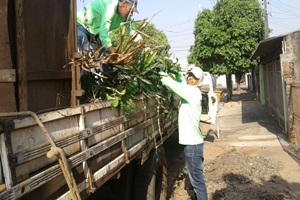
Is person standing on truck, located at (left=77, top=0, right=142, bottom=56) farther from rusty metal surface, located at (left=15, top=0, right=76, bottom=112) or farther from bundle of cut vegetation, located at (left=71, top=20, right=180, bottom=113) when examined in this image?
rusty metal surface, located at (left=15, top=0, right=76, bottom=112)

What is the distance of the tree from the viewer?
1886 cm

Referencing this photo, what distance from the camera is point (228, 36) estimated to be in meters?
18.8

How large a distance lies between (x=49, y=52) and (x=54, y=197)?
113 cm

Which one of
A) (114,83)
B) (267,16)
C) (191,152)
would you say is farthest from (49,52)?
(267,16)

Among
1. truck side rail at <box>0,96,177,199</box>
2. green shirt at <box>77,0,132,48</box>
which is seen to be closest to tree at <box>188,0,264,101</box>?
green shirt at <box>77,0,132,48</box>

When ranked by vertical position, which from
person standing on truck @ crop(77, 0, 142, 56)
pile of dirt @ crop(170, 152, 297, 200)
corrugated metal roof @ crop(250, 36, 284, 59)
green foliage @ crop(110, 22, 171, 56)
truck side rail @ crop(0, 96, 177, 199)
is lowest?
pile of dirt @ crop(170, 152, 297, 200)

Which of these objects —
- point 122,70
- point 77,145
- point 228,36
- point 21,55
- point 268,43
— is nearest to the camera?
point 21,55

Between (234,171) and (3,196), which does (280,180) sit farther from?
(3,196)

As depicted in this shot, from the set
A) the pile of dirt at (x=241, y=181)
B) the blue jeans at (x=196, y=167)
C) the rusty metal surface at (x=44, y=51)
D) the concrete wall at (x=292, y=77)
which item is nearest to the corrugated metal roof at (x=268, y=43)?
the concrete wall at (x=292, y=77)

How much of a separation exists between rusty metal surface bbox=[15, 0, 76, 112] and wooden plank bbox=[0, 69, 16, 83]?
10cm

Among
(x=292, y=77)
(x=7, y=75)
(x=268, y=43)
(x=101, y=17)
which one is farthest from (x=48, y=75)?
(x=268, y=43)

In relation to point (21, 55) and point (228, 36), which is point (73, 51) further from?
point (228, 36)

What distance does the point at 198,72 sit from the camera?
4020 mm

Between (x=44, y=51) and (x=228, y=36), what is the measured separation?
17.5 metres
